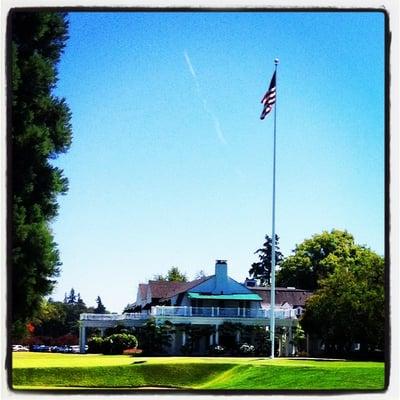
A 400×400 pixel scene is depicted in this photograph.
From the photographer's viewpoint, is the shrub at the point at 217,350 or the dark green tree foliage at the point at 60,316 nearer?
the dark green tree foliage at the point at 60,316

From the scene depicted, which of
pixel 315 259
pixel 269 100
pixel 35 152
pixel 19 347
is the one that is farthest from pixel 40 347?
pixel 315 259

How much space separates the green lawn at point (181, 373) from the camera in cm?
1100

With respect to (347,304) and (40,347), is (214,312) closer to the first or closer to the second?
(347,304)

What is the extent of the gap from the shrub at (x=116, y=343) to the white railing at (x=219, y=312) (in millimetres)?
2406

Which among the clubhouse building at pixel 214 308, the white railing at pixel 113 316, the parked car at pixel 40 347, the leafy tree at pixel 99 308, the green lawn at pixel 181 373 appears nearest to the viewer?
the green lawn at pixel 181 373

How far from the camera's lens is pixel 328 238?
16844mm

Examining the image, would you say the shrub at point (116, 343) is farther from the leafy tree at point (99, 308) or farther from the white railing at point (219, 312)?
the white railing at point (219, 312)

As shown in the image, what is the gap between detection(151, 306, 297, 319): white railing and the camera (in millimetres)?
18641

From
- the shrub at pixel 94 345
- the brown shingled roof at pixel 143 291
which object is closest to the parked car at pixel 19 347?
the shrub at pixel 94 345

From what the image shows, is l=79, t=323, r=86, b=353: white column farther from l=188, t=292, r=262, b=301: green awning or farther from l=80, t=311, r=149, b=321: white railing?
l=188, t=292, r=262, b=301: green awning
